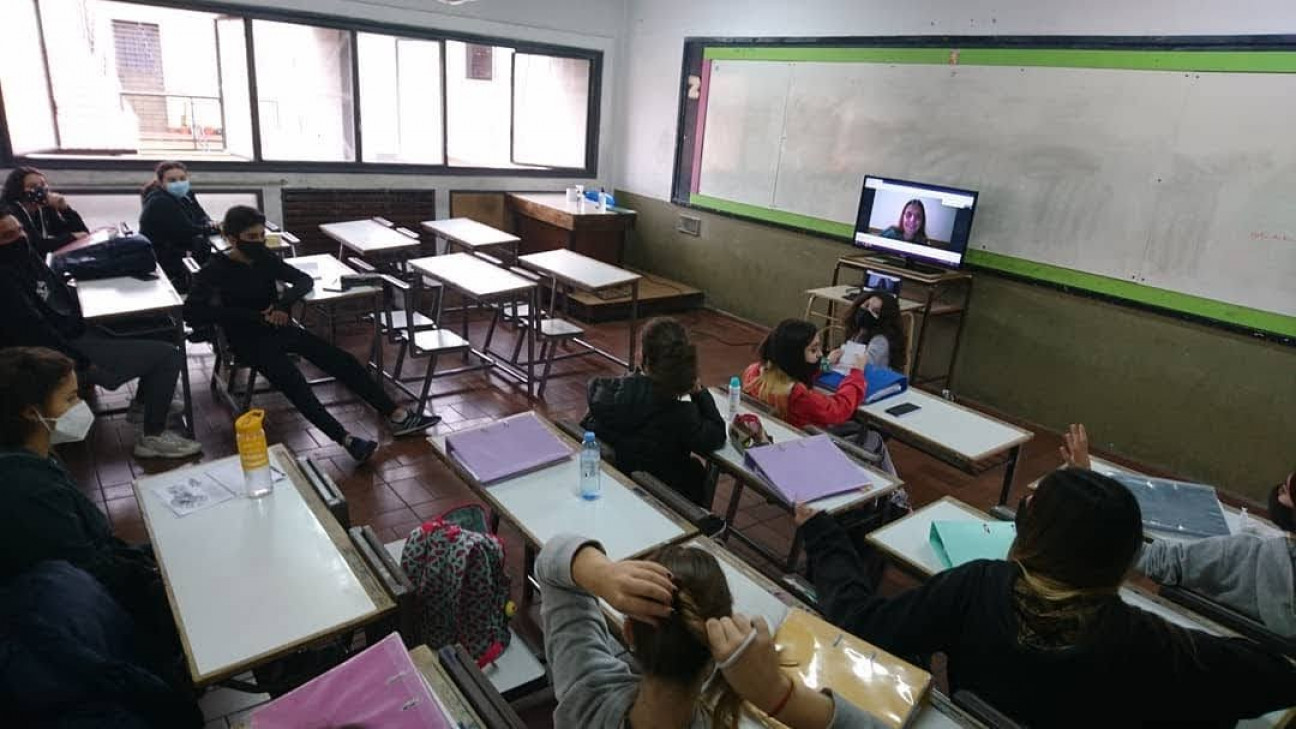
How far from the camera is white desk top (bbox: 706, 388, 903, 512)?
2.29 m

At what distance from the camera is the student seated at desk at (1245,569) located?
1766 mm

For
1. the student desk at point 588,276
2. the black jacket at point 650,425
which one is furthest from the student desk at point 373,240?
the black jacket at point 650,425

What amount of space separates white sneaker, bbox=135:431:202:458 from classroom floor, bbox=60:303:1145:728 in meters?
0.04

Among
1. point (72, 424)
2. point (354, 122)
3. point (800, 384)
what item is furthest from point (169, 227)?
point (800, 384)

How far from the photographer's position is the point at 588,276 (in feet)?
16.0

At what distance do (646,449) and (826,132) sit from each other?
4039 mm

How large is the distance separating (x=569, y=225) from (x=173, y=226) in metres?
3.05

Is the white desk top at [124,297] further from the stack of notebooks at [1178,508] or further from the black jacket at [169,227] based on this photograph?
the stack of notebooks at [1178,508]

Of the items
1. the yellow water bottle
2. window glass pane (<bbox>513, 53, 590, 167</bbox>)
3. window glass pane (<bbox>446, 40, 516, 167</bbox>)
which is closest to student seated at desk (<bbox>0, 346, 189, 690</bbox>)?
the yellow water bottle

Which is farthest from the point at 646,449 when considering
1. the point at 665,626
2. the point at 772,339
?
the point at 665,626

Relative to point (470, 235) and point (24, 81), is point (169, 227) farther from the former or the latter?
point (24, 81)

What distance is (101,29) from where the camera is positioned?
7.45 m

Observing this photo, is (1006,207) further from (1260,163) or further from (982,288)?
(1260,163)

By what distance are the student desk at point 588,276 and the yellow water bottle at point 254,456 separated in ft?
9.07
